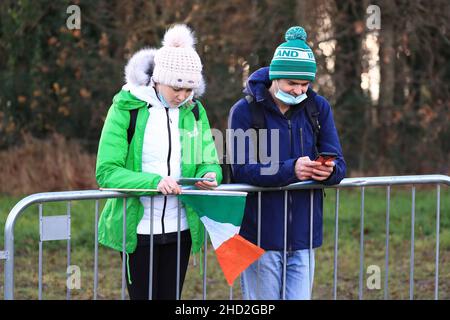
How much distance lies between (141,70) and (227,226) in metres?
0.93

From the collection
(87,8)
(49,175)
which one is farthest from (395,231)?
(87,8)

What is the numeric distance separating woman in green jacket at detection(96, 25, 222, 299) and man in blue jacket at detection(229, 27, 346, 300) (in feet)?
0.77

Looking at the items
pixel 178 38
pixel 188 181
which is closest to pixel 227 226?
pixel 188 181

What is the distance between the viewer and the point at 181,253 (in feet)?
16.4

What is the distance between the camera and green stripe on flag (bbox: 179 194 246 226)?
16.2 ft

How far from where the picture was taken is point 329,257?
30.7 ft

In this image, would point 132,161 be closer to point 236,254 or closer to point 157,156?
point 157,156

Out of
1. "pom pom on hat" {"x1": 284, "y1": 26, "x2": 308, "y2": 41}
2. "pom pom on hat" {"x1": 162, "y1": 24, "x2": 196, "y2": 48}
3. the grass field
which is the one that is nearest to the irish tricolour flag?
"pom pom on hat" {"x1": 162, "y1": 24, "x2": 196, "y2": 48}

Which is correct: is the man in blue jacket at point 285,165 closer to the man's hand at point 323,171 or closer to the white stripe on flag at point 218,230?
the man's hand at point 323,171

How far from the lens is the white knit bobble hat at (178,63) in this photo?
4.91 meters

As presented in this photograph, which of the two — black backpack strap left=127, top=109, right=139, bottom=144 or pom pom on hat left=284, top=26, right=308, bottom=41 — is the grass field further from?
pom pom on hat left=284, top=26, right=308, bottom=41

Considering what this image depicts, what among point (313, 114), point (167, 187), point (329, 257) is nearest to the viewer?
point (167, 187)

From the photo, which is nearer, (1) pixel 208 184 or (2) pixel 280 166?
(1) pixel 208 184
